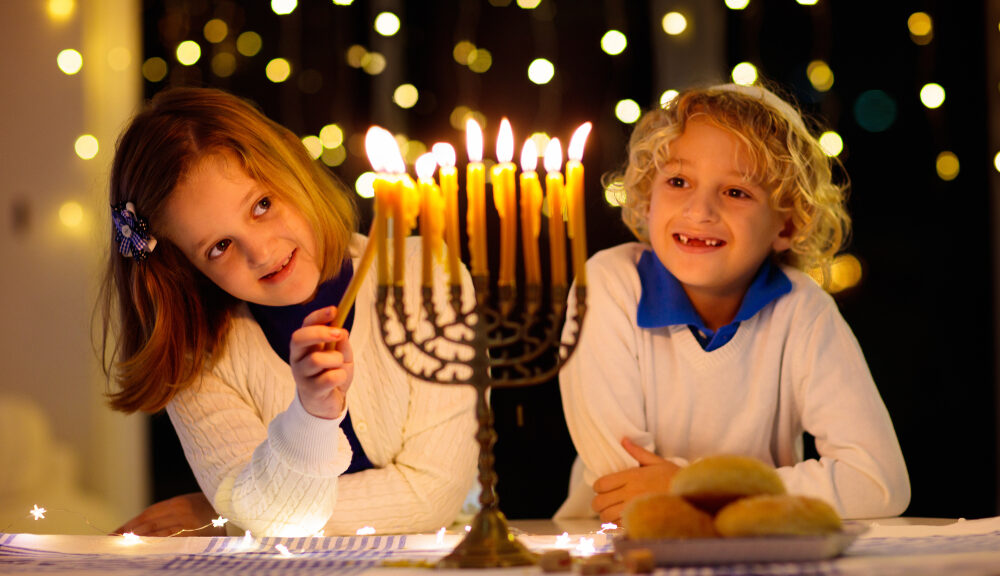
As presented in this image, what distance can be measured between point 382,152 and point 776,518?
0.49 metres

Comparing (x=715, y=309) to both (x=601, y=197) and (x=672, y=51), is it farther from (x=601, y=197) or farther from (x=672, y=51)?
(x=672, y=51)

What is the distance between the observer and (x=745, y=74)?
2.01 meters

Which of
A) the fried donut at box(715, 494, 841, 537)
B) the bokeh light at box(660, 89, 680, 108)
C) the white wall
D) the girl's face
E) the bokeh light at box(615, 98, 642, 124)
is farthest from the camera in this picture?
the bokeh light at box(615, 98, 642, 124)

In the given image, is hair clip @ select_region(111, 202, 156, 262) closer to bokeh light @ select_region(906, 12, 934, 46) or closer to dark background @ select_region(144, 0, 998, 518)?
dark background @ select_region(144, 0, 998, 518)

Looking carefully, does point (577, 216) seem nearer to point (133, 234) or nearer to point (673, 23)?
point (133, 234)

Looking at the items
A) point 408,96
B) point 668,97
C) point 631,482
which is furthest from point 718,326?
point 408,96

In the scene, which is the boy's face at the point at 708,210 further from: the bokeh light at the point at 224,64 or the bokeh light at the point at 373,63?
the bokeh light at the point at 224,64

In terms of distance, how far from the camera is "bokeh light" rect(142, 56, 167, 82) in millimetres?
2090

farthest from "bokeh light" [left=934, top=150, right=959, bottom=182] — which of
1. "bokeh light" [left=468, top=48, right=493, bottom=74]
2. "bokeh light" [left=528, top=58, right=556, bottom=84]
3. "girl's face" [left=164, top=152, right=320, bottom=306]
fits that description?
"girl's face" [left=164, top=152, right=320, bottom=306]

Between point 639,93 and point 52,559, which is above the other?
point 639,93

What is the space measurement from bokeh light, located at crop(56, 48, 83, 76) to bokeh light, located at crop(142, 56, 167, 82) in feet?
0.47

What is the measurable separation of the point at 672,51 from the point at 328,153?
0.79m

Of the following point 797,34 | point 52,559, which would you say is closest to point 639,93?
point 797,34

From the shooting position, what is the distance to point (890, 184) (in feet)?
6.89
